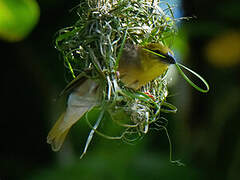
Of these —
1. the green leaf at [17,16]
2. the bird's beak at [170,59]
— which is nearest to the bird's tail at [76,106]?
the bird's beak at [170,59]

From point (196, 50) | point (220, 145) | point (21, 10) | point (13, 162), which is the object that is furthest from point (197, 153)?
point (21, 10)

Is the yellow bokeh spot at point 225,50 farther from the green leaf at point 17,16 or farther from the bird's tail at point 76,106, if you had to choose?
the bird's tail at point 76,106

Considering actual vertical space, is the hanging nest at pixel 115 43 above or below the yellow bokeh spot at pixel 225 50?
above

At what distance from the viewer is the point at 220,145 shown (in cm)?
441

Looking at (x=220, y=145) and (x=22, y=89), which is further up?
(x=22, y=89)

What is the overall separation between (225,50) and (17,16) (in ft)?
7.57

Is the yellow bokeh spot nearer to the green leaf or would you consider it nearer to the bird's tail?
the green leaf

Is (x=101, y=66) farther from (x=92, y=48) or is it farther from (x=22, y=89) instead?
(x=22, y=89)

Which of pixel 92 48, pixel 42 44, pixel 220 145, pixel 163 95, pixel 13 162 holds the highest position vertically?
pixel 92 48

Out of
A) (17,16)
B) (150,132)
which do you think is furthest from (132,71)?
(150,132)

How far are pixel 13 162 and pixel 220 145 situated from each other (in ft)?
6.36

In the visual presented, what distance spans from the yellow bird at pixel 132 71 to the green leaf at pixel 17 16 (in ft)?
2.82

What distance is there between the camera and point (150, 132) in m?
4.17

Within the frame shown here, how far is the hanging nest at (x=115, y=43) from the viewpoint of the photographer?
5.70 ft
